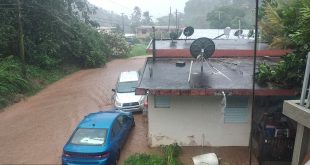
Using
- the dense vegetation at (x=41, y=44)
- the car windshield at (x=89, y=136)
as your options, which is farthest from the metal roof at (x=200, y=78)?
the dense vegetation at (x=41, y=44)

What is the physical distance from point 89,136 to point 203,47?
5.17 meters

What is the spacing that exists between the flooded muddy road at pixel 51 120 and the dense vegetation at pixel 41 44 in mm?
1236

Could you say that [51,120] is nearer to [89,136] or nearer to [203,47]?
[89,136]

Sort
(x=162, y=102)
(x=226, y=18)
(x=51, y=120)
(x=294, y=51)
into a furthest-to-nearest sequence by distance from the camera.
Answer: (x=226, y=18) < (x=51, y=120) < (x=162, y=102) < (x=294, y=51)

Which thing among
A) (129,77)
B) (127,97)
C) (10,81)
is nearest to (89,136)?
(127,97)

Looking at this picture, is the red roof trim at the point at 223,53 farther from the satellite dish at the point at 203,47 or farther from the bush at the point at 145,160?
the bush at the point at 145,160

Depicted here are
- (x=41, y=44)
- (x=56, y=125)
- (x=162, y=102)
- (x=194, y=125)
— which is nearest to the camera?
(x=162, y=102)

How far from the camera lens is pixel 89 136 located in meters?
11.2

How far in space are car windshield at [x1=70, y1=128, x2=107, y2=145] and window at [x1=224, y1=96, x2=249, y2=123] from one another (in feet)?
13.8

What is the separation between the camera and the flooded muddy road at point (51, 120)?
1287 centimetres

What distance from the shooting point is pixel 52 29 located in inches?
1103

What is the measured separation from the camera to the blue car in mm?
10477

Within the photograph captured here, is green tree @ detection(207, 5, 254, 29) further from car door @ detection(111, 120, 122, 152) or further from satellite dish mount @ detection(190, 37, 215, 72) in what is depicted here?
car door @ detection(111, 120, 122, 152)

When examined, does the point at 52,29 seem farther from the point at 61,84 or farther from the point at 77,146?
the point at 77,146
